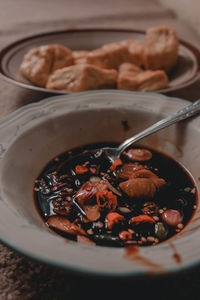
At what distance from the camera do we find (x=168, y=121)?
2.35 ft

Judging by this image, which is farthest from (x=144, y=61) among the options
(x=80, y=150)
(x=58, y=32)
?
(x=80, y=150)

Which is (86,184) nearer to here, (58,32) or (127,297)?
(127,297)

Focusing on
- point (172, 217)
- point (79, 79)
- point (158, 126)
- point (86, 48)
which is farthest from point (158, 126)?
point (86, 48)

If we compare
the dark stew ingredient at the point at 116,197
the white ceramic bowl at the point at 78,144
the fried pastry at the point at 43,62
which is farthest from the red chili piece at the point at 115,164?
the fried pastry at the point at 43,62

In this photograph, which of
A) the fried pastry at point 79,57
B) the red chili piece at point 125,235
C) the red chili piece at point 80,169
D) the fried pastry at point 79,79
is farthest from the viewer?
the fried pastry at point 79,57

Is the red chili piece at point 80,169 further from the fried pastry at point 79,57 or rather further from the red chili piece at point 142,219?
the fried pastry at point 79,57

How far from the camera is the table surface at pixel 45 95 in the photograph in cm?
48

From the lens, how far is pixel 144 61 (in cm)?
115

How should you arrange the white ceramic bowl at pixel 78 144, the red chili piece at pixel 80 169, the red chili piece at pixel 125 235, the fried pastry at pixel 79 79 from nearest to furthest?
the white ceramic bowl at pixel 78 144 → the red chili piece at pixel 125 235 → the red chili piece at pixel 80 169 → the fried pastry at pixel 79 79

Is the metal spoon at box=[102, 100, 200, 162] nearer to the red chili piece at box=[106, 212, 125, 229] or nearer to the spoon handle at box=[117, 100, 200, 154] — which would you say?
the spoon handle at box=[117, 100, 200, 154]

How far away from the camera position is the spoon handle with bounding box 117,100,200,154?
714 mm

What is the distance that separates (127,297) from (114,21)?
1775mm

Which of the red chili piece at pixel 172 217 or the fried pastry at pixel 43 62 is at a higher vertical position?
the fried pastry at pixel 43 62

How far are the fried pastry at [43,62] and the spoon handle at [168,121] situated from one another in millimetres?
436
